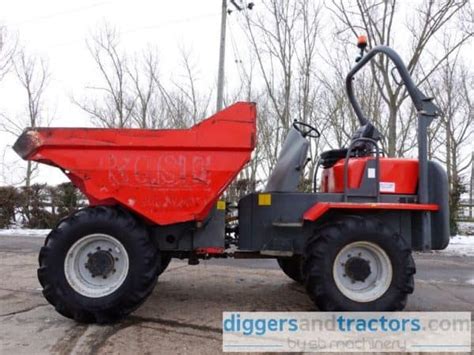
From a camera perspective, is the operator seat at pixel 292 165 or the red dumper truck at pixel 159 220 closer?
the red dumper truck at pixel 159 220

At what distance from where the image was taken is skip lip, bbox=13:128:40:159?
16.5ft

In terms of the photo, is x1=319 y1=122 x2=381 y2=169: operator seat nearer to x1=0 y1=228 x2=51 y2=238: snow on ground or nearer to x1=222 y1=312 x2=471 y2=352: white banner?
x1=222 y1=312 x2=471 y2=352: white banner

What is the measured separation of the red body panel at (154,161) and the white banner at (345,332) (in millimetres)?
1227

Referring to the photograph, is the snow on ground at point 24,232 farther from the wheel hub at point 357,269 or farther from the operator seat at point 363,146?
the wheel hub at point 357,269

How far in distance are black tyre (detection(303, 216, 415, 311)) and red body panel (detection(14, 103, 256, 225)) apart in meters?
1.15

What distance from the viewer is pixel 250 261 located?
1016cm

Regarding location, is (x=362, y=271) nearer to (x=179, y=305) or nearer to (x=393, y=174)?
(x=393, y=174)

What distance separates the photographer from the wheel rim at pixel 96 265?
5.01 meters

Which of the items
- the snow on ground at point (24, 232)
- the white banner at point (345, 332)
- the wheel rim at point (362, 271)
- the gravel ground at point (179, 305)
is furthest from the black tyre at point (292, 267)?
the snow on ground at point (24, 232)

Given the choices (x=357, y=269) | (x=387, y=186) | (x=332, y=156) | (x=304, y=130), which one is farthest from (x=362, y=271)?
(x=304, y=130)

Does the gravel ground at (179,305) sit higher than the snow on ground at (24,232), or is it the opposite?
the snow on ground at (24,232)

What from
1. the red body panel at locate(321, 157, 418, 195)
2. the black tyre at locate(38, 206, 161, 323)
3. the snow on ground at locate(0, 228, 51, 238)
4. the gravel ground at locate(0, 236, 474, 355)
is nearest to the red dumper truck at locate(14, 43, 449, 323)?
the black tyre at locate(38, 206, 161, 323)

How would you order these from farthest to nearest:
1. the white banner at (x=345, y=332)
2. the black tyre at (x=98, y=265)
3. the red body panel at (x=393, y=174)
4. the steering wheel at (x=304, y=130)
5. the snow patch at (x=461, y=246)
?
the snow patch at (x=461, y=246) → the steering wheel at (x=304, y=130) → the red body panel at (x=393, y=174) → the black tyre at (x=98, y=265) → the white banner at (x=345, y=332)

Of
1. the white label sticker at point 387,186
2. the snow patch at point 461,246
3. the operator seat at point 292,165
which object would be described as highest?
the operator seat at point 292,165
